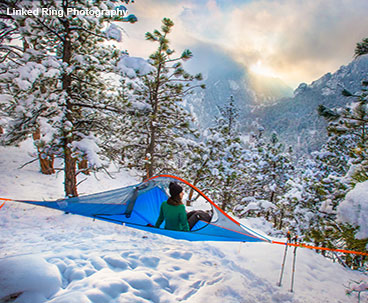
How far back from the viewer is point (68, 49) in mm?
5164

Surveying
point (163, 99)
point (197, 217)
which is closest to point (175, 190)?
point (197, 217)

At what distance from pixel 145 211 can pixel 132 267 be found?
5.58 ft

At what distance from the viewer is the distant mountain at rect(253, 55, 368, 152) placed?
329ft

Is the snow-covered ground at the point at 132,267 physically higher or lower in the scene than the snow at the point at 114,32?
lower

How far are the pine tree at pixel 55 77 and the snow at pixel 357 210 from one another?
4.73m

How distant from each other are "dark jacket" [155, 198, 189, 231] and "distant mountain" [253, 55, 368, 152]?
99884 millimetres

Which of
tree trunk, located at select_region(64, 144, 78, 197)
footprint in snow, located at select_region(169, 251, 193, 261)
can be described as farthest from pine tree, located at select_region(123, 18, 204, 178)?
footprint in snow, located at select_region(169, 251, 193, 261)

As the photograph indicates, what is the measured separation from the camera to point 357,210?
69.4 inches

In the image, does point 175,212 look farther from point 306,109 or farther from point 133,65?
point 306,109

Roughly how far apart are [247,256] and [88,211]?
3552mm

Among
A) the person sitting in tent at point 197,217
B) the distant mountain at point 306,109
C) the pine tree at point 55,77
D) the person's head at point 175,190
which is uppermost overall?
the distant mountain at point 306,109

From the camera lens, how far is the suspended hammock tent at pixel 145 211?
3379 millimetres

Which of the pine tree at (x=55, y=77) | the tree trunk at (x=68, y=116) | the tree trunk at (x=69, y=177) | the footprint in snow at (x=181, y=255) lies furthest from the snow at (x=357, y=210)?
the tree trunk at (x=69, y=177)

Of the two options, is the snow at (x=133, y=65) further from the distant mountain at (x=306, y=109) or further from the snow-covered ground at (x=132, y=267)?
the distant mountain at (x=306, y=109)
